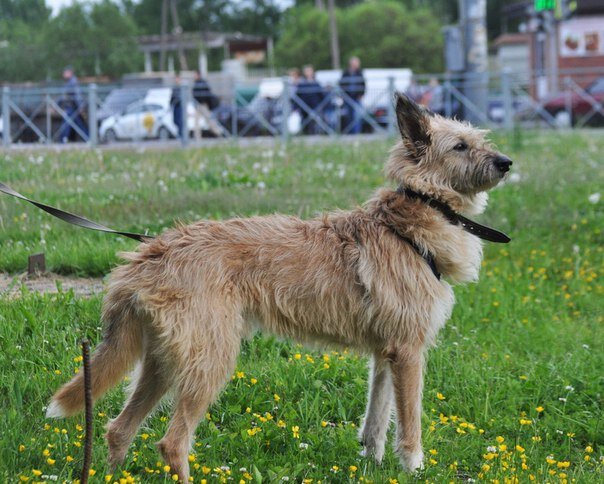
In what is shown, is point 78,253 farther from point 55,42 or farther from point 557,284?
point 55,42

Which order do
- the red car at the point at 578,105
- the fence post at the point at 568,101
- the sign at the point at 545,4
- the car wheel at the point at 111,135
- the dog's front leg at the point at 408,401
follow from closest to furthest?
the dog's front leg at the point at 408,401, the car wheel at the point at 111,135, the sign at the point at 545,4, the fence post at the point at 568,101, the red car at the point at 578,105

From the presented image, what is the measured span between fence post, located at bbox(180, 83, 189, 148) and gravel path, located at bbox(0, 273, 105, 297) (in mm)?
12819

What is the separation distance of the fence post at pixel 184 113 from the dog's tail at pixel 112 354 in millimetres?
15649

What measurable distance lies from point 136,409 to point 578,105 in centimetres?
2710

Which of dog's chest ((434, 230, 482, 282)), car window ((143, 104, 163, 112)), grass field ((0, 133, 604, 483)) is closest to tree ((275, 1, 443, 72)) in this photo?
car window ((143, 104, 163, 112))

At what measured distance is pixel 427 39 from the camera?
59.1m

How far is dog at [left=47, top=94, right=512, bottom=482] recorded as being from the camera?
4.19 meters

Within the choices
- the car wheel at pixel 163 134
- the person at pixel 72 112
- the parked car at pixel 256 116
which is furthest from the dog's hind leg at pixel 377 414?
the parked car at pixel 256 116

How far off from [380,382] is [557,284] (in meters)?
3.93

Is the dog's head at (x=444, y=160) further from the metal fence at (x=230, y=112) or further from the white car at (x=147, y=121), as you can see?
the white car at (x=147, y=121)

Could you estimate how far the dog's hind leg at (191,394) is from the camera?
4184 millimetres

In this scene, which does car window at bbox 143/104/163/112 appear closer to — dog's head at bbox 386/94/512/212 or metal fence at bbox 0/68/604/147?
metal fence at bbox 0/68/604/147

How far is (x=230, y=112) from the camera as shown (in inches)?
965

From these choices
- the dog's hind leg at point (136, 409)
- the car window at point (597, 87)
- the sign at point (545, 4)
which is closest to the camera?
the dog's hind leg at point (136, 409)
